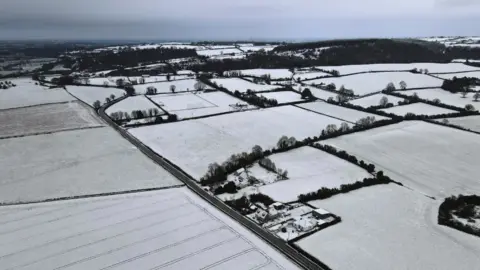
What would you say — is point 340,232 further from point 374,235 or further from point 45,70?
point 45,70

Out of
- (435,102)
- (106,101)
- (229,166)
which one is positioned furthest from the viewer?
(106,101)

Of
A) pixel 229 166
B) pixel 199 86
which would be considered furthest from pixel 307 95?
pixel 229 166

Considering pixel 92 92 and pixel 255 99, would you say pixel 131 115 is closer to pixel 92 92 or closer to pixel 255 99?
pixel 255 99

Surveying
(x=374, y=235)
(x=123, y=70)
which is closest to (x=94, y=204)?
(x=374, y=235)

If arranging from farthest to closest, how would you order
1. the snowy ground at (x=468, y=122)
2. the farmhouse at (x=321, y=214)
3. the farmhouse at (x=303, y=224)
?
the snowy ground at (x=468, y=122) < the farmhouse at (x=321, y=214) < the farmhouse at (x=303, y=224)

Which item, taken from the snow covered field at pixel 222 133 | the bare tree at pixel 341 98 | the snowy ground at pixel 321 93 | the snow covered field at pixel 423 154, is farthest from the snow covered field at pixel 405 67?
the snow covered field at pixel 423 154

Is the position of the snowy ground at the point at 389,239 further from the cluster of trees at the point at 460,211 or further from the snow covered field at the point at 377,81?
the snow covered field at the point at 377,81
